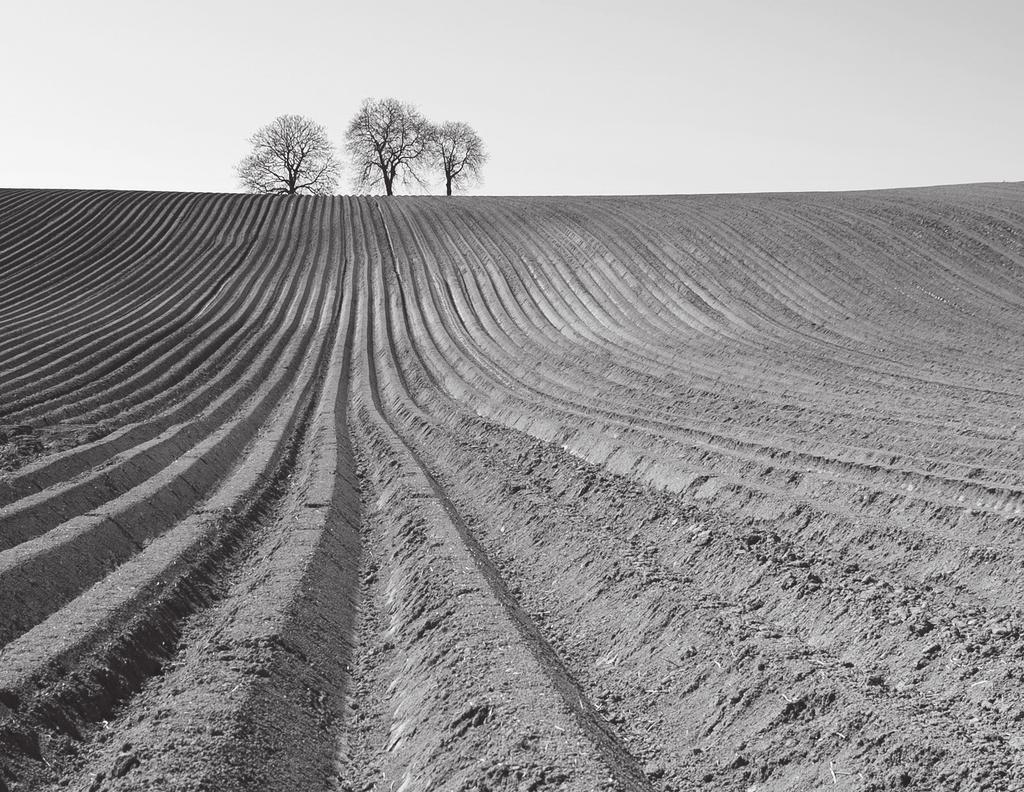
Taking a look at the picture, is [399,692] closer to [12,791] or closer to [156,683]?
[156,683]

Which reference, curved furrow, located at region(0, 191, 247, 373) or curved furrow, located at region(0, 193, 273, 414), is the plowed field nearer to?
curved furrow, located at region(0, 193, 273, 414)

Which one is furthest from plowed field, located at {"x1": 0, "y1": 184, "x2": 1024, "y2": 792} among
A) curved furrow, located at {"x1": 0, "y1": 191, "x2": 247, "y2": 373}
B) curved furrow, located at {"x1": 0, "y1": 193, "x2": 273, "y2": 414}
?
curved furrow, located at {"x1": 0, "y1": 191, "x2": 247, "y2": 373}

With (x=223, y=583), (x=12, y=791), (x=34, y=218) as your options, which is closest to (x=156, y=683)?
(x=12, y=791)

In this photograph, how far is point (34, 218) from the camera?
149 feet

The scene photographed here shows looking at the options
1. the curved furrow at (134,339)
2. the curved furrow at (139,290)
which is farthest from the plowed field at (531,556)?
the curved furrow at (139,290)

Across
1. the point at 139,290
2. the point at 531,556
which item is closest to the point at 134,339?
the point at 139,290

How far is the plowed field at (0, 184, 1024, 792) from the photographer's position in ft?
18.8

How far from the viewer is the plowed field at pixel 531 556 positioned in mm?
5727

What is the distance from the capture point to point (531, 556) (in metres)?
10.1

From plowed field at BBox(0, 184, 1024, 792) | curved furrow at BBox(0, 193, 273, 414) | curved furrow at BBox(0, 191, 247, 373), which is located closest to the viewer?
plowed field at BBox(0, 184, 1024, 792)

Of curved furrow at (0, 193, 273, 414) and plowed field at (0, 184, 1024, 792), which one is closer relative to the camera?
plowed field at (0, 184, 1024, 792)

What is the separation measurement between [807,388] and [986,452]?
19.9 feet

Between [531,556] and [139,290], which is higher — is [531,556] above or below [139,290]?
below

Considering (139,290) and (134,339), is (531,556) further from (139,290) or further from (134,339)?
(139,290)
